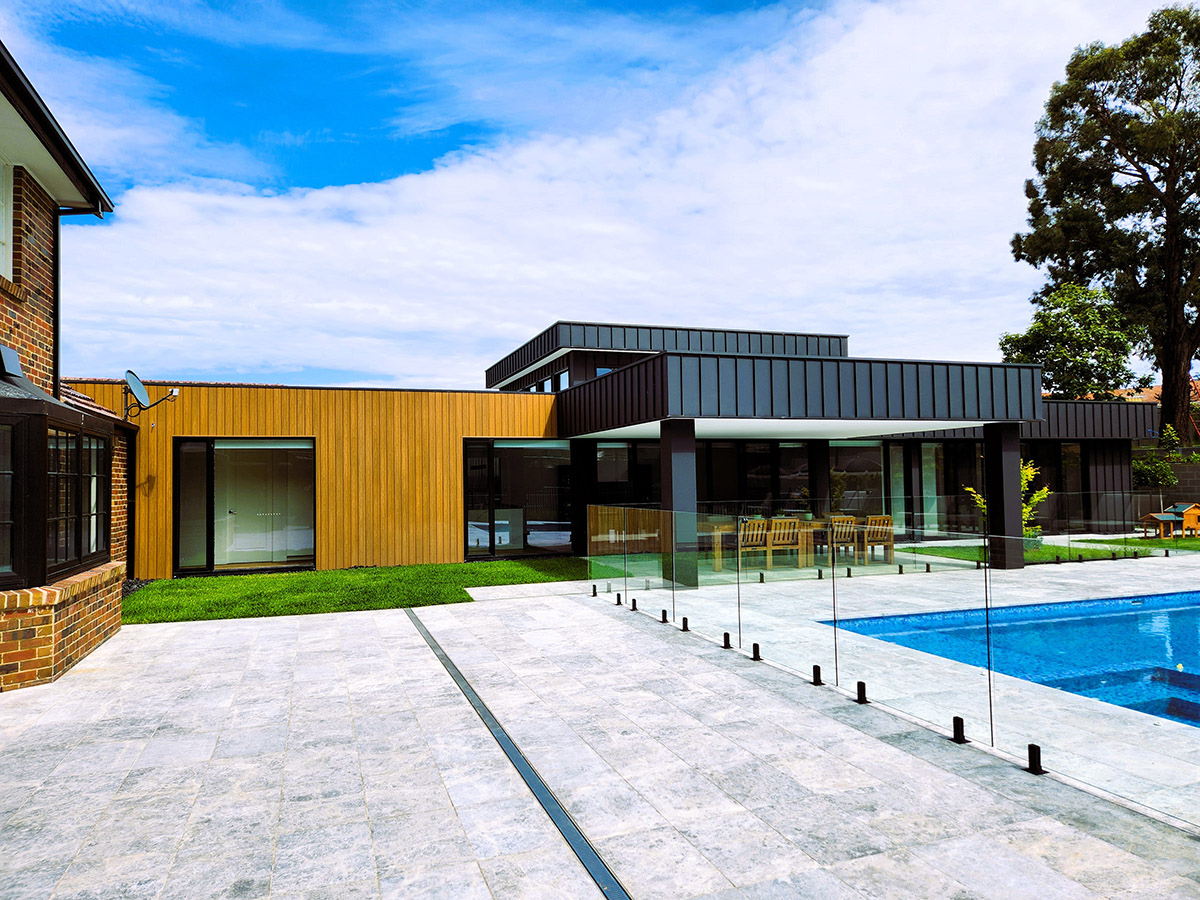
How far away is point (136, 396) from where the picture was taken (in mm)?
13805

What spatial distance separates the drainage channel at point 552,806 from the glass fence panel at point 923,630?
331 cm

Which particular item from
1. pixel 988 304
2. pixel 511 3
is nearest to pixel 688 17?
pixel 511 3

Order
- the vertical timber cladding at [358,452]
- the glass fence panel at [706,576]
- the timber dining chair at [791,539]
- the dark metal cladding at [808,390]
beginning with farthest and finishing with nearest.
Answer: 1. the vertical timber cladding at [358,452]
2. the dark metal cladding at [808,390]
3. the glass fence panel at [706,576]
4. the timber dining chair at [791,539]

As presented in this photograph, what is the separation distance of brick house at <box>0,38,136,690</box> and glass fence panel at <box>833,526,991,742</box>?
8.01m

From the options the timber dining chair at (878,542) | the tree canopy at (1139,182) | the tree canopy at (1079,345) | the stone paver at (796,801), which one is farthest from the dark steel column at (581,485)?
the tree canopy at (1139,182)

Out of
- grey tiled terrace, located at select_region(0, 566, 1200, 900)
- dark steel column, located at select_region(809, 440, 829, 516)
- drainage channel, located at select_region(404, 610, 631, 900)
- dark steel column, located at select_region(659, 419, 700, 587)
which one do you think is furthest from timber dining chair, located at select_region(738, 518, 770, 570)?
dark steel column, located at select_region(809, 440, 829, 516)

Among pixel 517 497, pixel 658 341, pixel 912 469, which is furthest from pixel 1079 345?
pixel 517 497

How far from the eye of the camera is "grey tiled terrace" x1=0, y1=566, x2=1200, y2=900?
3555mm

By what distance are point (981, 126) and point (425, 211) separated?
17.8 metres

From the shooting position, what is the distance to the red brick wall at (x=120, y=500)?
1340 cm

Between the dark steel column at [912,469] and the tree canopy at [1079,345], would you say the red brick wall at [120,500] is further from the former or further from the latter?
the tree canopy at [1079,345]

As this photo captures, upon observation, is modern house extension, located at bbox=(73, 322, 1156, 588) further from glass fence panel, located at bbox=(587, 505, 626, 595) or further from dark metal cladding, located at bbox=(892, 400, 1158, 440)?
glass fence panel, located at bbox=(587, 505, 626, 595)

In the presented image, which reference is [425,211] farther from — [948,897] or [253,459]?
[948,897]

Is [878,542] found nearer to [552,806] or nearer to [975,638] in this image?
[975,638]
